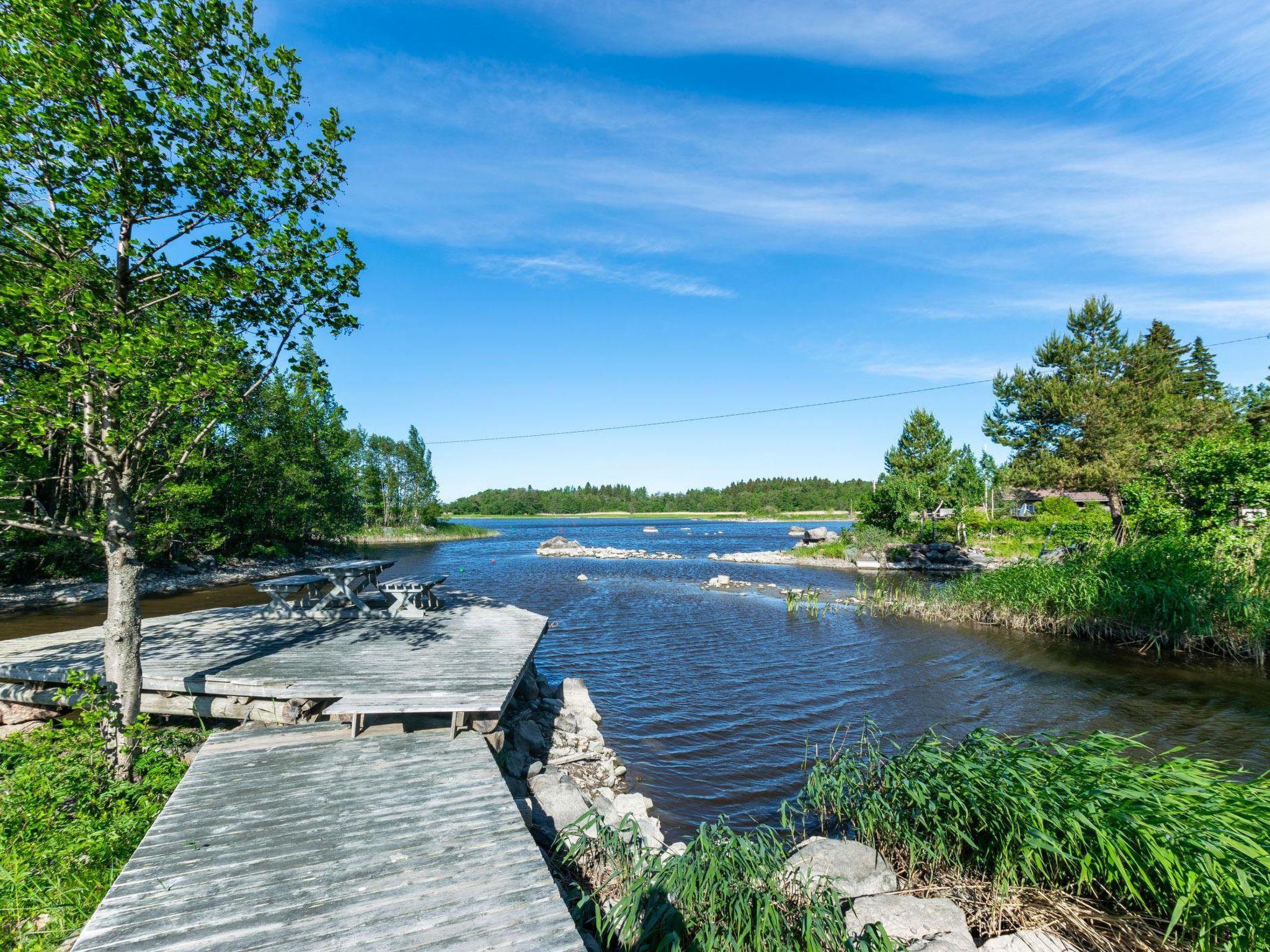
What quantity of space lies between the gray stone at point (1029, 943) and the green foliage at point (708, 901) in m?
0.87

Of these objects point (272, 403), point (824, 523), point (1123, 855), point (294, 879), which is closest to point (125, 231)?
point (294, 879)

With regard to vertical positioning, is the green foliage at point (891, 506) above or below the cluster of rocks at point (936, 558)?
above

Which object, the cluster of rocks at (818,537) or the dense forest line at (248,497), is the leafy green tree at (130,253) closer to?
the dense forest line at (248,497)

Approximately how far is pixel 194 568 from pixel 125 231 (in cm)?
3021

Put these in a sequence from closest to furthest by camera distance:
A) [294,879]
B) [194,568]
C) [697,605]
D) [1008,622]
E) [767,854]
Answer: [294,879] < [767,854] < [1008,622] < [697,605] < [194,568]

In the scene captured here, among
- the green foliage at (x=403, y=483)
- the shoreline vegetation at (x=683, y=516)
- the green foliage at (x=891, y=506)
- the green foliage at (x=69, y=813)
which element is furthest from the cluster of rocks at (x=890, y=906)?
the shoreline vegetation at (x=683, y=516)

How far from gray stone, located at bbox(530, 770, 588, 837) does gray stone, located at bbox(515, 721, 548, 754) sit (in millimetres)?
1357

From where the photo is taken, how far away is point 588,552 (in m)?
53.7

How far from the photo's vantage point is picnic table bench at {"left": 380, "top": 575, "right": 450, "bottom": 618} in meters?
11.3

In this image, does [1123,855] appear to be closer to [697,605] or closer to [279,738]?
[279,738]

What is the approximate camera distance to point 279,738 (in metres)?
6.16

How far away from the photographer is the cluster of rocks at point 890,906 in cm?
464

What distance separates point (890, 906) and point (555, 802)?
377 cm

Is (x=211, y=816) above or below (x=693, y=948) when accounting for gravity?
above
